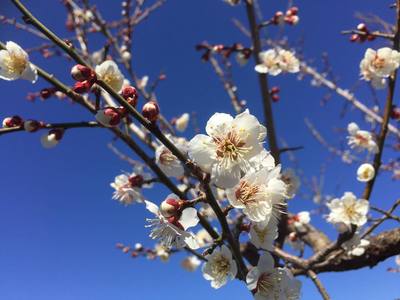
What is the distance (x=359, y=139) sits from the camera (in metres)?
3.07

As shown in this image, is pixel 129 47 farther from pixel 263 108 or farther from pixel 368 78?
pixel 368 78

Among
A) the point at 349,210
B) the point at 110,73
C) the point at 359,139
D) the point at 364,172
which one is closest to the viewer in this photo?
the point at 110,73

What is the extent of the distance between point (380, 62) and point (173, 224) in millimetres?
2278

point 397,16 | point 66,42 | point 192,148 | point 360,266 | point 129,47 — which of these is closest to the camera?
point 192,148

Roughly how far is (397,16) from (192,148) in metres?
1.94

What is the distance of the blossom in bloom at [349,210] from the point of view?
2348 millimetres

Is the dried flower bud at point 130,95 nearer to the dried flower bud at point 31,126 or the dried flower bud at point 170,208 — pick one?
the dried flower bud at point 170,208

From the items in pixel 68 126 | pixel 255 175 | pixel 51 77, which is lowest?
pixel 255 175

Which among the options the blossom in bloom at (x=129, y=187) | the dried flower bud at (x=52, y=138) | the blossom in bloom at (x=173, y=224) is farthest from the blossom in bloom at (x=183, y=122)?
the blossom in bloom at (x=173, y=224)

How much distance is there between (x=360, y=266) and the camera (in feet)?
8.32

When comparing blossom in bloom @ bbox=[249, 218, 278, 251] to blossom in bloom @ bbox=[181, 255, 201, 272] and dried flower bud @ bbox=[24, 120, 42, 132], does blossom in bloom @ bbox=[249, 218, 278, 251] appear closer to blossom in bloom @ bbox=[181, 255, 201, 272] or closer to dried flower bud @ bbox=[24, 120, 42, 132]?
dried flower bud @ bbox=[24, 120, 42, 132]

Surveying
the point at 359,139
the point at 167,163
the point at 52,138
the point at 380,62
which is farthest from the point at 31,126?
the point at 359,139

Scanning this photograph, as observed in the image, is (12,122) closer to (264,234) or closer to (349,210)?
(264,234)

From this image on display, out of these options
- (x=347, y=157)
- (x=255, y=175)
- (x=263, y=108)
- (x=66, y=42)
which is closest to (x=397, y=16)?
(x=263, y=108)
